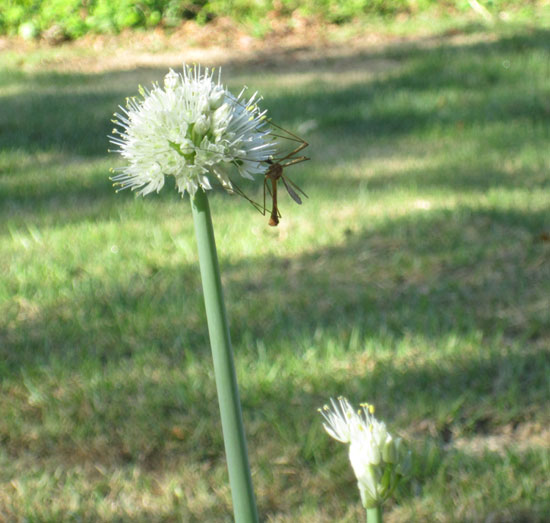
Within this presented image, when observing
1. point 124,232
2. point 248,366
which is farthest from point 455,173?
point 248,366

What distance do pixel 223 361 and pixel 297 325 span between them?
2.15 metres

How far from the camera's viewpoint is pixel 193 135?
85cm

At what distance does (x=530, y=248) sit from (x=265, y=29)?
601 centimetres

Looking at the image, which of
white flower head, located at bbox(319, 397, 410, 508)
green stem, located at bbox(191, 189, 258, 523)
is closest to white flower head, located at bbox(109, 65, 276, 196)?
green stem, located at bbox(191, 189, 258, 523)

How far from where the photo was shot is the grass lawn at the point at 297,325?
217cm

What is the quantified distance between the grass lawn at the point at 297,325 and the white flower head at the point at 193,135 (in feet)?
4.51

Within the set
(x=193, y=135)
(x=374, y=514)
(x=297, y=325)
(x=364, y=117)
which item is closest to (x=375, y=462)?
(x=374, y=514)

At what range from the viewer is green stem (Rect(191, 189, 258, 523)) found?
78 centimetres

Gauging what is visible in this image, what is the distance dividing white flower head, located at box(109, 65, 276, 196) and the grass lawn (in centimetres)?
137

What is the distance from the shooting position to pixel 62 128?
5492 millimetres

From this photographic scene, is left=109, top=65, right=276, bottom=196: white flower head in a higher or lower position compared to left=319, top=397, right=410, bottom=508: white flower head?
higher

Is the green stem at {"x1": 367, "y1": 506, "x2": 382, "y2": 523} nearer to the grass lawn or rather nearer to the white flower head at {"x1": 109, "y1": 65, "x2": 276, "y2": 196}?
the white flower head at {"x1": 109, "y1": 65, "x2": 276, "y2": 196}

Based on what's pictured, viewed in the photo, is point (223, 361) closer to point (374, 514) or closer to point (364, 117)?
point (374, 514)

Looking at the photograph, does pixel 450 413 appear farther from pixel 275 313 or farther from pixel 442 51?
pixel 442 51
